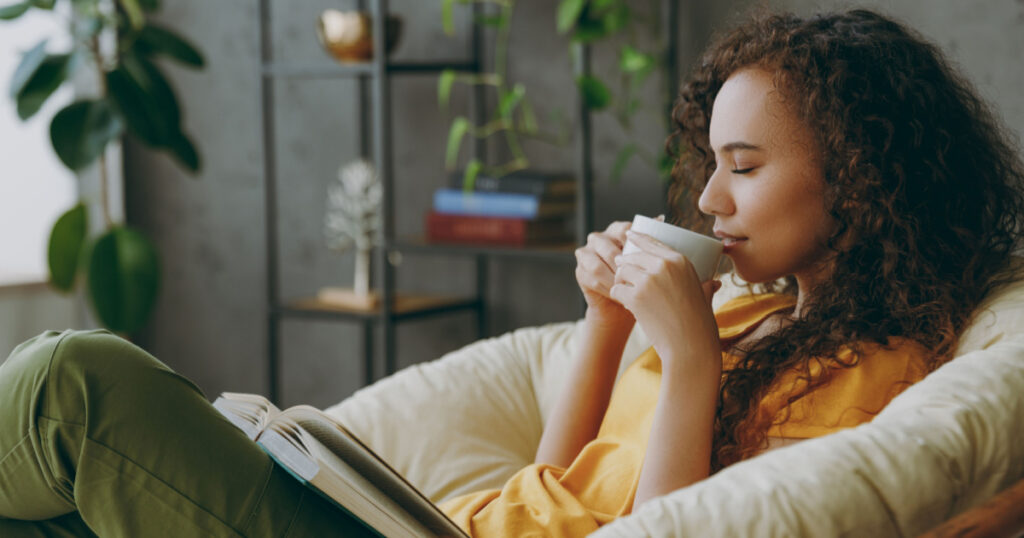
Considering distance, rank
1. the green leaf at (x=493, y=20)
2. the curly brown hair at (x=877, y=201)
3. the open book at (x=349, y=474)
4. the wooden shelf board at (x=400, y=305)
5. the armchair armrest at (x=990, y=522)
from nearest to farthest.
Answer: the armchair armrest at (x=990, y=522), the open book at (x=349, y=474), the curly brown hair at (x=877, y=201), the green leaf at (x=493, y=20), the wooden shelf board at (x=400, y=305)

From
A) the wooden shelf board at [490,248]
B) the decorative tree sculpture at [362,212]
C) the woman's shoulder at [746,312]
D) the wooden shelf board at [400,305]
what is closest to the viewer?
the woman's shoulder at [746,312]

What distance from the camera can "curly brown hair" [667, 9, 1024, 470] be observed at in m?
1.07

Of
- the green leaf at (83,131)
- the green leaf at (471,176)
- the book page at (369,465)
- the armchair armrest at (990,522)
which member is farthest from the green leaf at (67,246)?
the armchair armrest at (990,522)

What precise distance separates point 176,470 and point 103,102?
178 centimetres

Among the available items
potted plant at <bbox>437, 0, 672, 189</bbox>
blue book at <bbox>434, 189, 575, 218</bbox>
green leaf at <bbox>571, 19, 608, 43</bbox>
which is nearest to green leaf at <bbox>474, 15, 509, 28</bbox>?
potted plant at <bbox>437, 0, 672, 189</bbox>

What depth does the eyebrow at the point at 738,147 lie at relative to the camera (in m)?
1.09

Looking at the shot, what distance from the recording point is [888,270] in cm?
108

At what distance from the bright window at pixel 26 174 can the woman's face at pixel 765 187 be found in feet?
7.28

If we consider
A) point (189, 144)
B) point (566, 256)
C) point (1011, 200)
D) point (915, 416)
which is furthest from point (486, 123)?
point (915, 416)

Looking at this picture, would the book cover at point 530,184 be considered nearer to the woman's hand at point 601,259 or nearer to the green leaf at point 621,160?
the green leaf at point 621,160

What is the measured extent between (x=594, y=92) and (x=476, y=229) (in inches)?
17.5

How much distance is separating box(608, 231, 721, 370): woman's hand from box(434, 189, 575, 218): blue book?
4.38 feet

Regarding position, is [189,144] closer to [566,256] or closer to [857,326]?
[566,256]

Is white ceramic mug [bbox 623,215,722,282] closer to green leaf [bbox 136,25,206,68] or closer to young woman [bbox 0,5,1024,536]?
young woman [bbox 0,5,1024,536]
